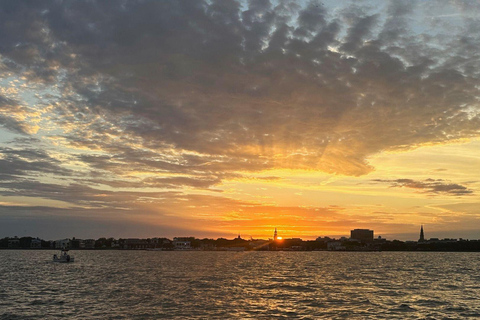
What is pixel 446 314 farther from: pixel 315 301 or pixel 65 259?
pixel 65 259

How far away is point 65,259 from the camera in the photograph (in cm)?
16062

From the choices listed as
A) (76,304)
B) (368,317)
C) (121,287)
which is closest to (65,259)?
(121,287)

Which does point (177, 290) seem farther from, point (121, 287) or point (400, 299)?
point (400, 299)

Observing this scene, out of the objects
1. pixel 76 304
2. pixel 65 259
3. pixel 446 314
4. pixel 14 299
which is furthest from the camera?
pixel 65 259

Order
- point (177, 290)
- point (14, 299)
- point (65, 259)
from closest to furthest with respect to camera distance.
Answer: point (14, 299) → point (177, 290) → point (65, 259)

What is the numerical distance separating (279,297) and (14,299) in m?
38.8

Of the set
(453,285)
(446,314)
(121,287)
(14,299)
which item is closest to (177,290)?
(121,287)

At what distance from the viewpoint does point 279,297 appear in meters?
62.4

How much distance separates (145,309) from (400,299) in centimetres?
3657

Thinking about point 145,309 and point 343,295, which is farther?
point 343,295

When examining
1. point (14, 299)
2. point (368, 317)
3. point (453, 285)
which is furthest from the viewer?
point (453, 285)

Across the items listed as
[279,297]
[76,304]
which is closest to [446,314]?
[279,297]

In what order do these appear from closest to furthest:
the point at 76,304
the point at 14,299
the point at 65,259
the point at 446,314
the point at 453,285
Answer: the point at 446,314
the point at 76,304
the point at 14,299
the point at 453,285
the point at 65,259

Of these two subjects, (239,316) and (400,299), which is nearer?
(239,316)
